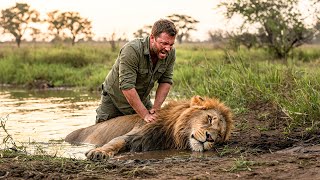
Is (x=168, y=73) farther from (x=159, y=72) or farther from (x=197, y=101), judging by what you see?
(x=197, y=101)

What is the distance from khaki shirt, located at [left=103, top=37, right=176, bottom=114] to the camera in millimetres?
6039

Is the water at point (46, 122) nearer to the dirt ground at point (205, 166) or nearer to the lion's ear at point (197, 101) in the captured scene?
the dirt ground at point (205, 166)

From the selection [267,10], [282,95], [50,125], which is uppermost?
[267,10]

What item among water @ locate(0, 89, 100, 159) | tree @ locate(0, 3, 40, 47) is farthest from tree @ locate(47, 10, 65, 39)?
water @ locate(0, 89, 100, 159)

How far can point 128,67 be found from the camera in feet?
19.9

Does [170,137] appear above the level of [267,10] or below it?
below

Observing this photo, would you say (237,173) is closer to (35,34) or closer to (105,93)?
(105,93)

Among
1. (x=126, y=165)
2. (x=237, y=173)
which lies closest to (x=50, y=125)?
(x=126, y=165)

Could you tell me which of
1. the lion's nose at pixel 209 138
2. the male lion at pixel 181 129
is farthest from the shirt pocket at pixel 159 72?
the lion's nose at pixel 209 138

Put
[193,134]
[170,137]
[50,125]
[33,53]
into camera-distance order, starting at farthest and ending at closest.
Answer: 1. [33,53]
2. [50,125]
3. [170,137]
4. [193,134]

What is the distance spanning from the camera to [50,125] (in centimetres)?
814

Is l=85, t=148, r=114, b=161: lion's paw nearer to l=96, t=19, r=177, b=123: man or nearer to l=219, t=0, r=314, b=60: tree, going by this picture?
l=96, t=19, r=177, b=123: man

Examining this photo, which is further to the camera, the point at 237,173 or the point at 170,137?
the point at 170,137

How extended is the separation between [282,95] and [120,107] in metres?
2.12
